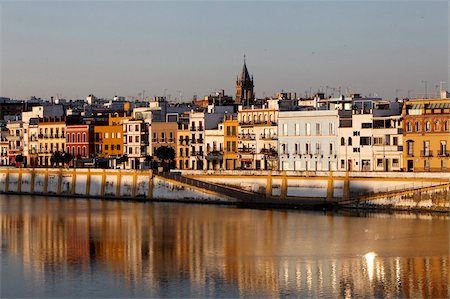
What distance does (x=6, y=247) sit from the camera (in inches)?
2080

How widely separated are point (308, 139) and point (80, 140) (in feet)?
77.8

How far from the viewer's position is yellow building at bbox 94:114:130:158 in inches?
3583

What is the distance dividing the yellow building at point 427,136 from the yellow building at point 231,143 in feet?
46.9

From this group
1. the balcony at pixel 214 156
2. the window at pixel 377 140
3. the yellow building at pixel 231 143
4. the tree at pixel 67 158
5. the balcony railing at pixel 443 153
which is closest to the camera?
the balcony railing at pixel 443 153

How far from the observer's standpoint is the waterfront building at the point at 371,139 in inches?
2773

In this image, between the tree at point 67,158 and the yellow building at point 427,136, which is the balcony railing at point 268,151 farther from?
the tree at point 67,158

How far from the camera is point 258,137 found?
3105 inches

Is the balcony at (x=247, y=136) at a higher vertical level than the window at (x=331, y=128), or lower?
lower

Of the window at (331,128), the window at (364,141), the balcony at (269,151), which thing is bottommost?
the balcony at (269,151)

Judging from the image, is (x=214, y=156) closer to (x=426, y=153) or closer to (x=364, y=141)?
(x=364, y=141)

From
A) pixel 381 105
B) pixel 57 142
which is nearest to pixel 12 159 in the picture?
pixel 57 142

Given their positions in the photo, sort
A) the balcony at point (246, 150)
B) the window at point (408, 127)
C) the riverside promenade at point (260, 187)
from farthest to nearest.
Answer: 1. the balcony at point (246, 150)
2. the window at point (408, 127)
3. the riverside promenade at point (260, 187)

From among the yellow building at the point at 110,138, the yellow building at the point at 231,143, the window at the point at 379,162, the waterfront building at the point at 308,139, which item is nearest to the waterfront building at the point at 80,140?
the yellow building at the point at 110,138

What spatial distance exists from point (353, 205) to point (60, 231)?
1505 cm
